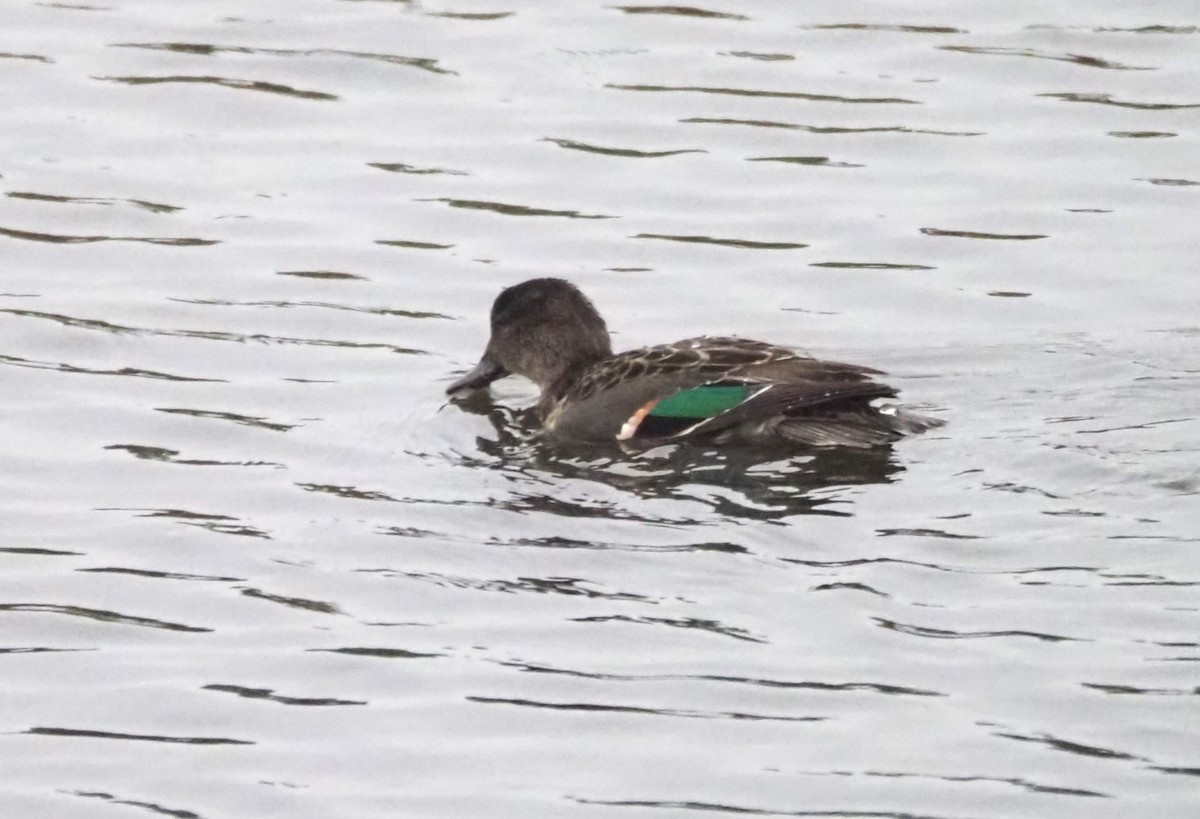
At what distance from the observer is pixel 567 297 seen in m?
11.1

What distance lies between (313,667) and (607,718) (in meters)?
1.07

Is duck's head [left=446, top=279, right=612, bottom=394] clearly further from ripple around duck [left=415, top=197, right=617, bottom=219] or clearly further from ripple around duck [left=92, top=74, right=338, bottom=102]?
ripple around duck [left=92, top=74, right=338, bottom=102]

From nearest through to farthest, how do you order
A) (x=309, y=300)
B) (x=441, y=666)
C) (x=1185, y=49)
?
(x=441, y=666)
(x=309, y=300)
(x=1185, y=49)

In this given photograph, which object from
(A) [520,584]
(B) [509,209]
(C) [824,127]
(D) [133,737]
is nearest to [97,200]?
(B) [509,209]

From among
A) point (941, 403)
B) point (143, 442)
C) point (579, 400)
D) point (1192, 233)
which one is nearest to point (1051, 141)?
point (1192, 233)

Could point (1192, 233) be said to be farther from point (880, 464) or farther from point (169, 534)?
point (169, 534)

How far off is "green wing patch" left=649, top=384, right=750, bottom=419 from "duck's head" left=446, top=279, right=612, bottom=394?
0.91 metres

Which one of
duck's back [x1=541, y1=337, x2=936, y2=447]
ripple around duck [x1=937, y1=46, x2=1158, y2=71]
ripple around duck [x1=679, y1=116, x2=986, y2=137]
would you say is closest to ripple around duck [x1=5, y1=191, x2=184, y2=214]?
ripple around duck [x1=679, y1=116, x2=986, y2=137]

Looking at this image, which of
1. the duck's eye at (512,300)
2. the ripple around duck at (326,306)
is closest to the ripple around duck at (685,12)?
the ripple around duck at (326,306)

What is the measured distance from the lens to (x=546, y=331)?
1102 centimetres

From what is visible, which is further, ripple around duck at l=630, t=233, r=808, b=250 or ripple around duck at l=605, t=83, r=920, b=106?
ripple around duck at l=605, t=83, r=920, b=106

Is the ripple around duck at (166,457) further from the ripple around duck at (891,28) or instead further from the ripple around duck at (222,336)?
the ripple around duck at (891,28)

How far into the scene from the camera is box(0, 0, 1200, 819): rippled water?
23.3ft

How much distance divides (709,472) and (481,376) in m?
1.82
